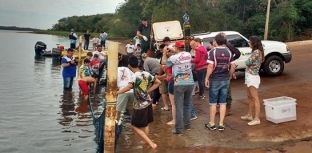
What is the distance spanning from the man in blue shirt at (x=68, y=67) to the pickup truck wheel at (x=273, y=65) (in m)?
7.06

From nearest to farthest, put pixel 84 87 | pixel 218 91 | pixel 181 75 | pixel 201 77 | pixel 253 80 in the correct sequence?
pixel 181 75 < pixel 218 91 < pixel 253 80 < pixel 201 77 < pixel 84 87

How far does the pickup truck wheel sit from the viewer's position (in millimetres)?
13547

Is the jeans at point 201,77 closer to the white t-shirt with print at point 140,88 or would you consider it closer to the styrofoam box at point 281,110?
the styrofoam box at point 281,110

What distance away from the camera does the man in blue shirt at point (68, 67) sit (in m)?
14.1

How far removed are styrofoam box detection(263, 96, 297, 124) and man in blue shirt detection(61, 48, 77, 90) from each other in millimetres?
8365

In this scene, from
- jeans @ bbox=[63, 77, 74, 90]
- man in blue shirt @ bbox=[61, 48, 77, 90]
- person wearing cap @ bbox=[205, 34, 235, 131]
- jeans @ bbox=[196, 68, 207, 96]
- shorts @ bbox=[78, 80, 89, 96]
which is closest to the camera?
person wearing cap @ bbox=[205, 34, 235, 131]

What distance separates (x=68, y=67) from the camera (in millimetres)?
14328

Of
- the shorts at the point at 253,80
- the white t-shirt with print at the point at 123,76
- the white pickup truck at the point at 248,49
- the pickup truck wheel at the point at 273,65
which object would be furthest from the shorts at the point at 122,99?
the pickup truck wheel at the point at 273,65

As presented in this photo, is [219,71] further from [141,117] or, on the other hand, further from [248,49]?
[248,49]

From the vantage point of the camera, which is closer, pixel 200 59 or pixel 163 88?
pixel 163 88

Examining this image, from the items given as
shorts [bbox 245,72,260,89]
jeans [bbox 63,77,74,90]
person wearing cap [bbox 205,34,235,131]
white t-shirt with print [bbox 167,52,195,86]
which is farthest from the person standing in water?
jeans [bbox 63,77,74,90]

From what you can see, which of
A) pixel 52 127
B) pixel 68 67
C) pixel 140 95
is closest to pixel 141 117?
pixel 140 95

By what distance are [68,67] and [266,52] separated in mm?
7242

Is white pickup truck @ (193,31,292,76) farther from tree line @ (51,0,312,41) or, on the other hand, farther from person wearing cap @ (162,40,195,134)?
tree line @ (51,0,312,41)
